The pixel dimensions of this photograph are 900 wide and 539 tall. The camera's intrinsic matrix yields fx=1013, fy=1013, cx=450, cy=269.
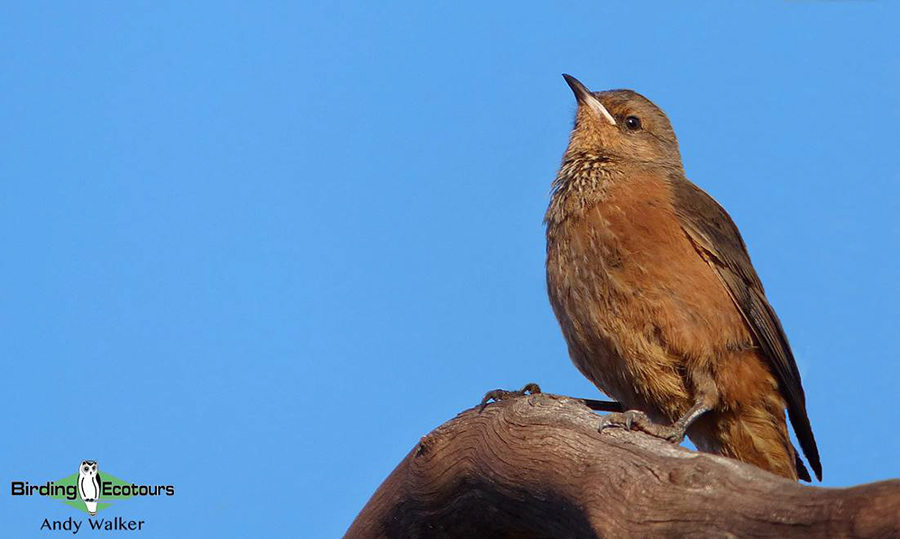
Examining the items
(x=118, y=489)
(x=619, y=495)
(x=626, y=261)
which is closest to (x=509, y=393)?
(x=626, y=261)

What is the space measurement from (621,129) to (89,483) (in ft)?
13.1

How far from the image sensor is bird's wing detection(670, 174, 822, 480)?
5523 millimetres

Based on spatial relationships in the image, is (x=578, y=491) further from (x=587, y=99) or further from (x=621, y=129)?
(x=587, y=99)

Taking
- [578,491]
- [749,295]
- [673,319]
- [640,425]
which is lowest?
[578,491]

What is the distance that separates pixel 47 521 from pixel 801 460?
432 cm

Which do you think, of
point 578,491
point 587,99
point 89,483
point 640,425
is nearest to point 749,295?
point 640,425

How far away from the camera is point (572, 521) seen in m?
4.28

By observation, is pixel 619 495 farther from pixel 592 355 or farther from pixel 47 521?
pixel 47 521

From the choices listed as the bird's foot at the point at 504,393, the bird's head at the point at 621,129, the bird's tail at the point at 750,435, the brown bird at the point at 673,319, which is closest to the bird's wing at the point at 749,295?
the brown bird at the point at 673,319

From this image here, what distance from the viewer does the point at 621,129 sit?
643cm

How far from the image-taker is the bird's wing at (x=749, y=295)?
5523 millimetres

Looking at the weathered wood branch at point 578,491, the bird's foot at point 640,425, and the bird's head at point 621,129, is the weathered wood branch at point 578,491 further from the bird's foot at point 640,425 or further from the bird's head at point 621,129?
the bird's head at point 621,129

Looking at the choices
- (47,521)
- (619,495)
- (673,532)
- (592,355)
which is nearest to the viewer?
(673,532)

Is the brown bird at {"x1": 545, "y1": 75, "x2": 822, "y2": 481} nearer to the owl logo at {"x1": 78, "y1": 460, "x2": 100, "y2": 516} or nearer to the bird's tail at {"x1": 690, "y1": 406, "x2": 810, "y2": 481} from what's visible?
the bird's tail at {"x1": 690, "y1": 406, "x2": 810, "y2": 481}
